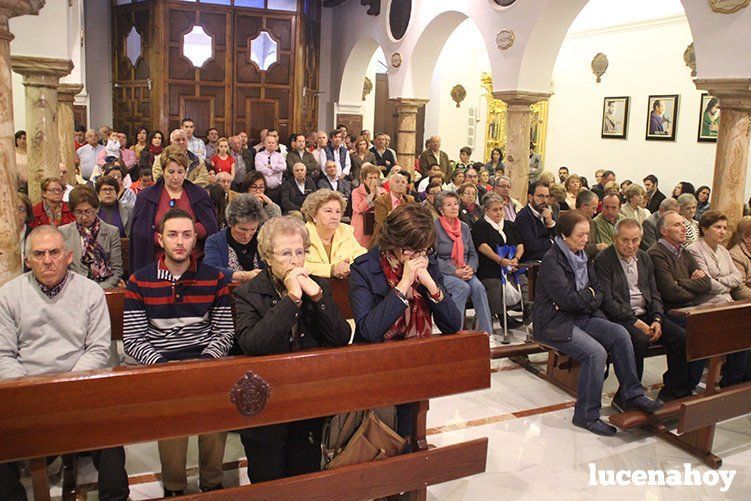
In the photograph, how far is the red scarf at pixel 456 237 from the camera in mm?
5617

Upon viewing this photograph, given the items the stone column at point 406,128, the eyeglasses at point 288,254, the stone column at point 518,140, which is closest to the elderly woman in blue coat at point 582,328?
the eyeglasses at point 288,254

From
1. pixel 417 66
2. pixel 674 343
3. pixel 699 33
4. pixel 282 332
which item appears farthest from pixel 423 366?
pixel 417 66

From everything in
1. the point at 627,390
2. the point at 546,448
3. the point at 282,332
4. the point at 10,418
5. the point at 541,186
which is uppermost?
the point at 541,186

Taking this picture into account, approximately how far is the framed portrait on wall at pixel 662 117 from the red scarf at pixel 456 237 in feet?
25.8

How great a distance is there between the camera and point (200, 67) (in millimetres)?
13062

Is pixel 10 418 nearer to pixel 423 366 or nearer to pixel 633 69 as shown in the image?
pixel 423 366

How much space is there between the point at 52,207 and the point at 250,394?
142 inches

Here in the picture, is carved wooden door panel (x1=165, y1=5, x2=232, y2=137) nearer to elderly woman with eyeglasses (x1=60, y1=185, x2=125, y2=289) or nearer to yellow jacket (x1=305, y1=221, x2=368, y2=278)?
elderly woman with eyeglasses (x1=60, y1=185, x2=125, y2=289)

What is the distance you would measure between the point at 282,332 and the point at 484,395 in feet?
7.94

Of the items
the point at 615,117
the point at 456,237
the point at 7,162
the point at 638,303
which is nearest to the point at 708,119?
the point at 615,117

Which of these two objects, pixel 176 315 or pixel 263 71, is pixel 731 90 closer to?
pixel 176 315

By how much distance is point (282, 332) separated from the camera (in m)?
2.67

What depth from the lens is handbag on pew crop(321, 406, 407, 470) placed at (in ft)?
9.23

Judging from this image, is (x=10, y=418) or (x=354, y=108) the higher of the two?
(x=354, y=108)
